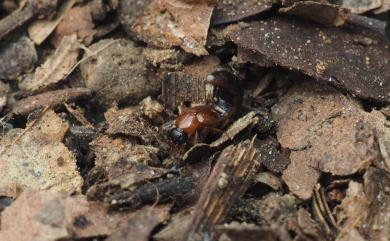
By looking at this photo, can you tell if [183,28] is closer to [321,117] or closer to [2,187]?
[321,117]

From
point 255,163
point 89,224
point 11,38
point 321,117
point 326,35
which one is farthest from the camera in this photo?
point 11,38

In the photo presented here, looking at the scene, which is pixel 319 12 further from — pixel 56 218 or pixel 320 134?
pixel 56 218

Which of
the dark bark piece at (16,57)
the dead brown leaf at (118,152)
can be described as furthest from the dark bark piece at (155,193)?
the dark bark piece at (16,57)

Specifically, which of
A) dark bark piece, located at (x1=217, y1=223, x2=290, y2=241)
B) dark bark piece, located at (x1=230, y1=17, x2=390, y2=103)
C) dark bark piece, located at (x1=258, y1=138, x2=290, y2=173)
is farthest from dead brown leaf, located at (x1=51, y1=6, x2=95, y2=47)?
dark bark piece, located at (x1=217, y1=223, x2=290, y2=241)

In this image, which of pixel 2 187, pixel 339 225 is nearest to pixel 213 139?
pixel 339 225

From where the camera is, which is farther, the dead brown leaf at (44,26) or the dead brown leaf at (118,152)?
the dead brown leaf at (44,26)

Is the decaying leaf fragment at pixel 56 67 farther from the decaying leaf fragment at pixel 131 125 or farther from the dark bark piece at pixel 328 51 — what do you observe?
the dark bark piece at pixel 328 51
